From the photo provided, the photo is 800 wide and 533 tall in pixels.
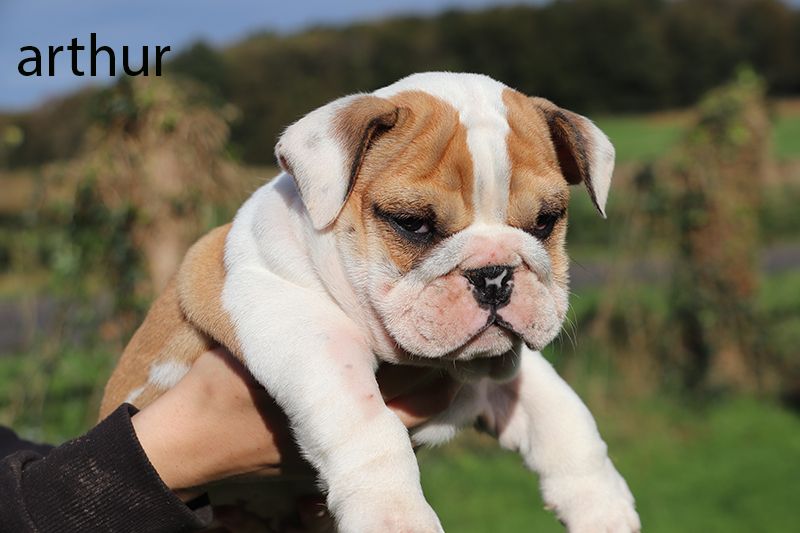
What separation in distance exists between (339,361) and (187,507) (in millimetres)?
623

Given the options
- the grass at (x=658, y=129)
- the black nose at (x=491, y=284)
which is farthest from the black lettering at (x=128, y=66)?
the grass at (x=658, y=129)

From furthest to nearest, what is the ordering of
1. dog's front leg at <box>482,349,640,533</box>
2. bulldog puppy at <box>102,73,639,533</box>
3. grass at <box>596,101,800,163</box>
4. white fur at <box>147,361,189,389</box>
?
1. grass at <box>596,101,800,163</box>
2. white fur at <box>147,361,189,389</box>
3. dog's front leg at <box>482,349,640,533</box>
4. bulldog puppy at <box>102,73,639,533</box>

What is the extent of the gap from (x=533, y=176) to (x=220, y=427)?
1140mm

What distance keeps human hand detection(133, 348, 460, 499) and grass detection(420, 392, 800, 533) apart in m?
4.36

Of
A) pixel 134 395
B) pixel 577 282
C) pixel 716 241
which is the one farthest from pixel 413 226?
pixel 577 282

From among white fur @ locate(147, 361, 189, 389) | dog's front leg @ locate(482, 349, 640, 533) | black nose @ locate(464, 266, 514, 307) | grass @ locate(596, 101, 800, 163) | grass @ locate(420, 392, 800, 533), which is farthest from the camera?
grass @ locate(596, 101, 800, 163)

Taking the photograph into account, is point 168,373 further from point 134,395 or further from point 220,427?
point 220,427

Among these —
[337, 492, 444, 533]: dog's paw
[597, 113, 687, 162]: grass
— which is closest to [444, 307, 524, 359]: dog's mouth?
[337, 492, 444, 533]: dog's paw

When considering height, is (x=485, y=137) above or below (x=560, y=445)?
above

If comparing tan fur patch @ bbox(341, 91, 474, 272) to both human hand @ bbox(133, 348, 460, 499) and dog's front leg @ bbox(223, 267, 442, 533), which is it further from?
human hand @ bbox(133, 348, 460, 499)

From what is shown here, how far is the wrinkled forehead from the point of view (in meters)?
2.62

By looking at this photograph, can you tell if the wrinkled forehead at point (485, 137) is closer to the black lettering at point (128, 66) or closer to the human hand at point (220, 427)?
the human hand at point (220, 427)

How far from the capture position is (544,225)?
2.78 metres

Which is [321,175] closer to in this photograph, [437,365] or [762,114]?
[437,365]
